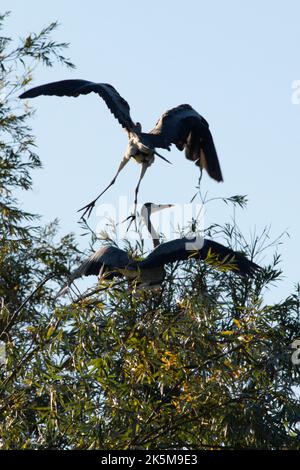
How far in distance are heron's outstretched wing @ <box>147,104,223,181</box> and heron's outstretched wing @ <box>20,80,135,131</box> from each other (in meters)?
0.51

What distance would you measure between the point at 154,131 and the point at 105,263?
1966 mm

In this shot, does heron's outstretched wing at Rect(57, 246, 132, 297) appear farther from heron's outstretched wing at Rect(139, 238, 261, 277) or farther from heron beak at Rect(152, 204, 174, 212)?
heron beak at Rect(152, 204, 174, 212)

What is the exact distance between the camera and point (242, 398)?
10.7 m

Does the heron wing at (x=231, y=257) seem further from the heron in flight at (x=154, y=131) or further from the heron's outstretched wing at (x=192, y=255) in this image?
the heron in flight at (x=154, y=131)

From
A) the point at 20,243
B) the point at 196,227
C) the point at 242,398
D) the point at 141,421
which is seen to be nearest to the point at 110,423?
the point at 141,421

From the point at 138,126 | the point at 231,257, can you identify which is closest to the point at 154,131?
the point at 138,126

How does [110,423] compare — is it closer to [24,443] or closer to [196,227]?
[24,443]

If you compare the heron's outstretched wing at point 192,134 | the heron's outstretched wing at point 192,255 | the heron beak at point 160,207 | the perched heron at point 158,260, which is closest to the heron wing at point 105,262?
the perched heron at point 158,260

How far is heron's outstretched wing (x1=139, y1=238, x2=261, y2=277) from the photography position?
436 inches

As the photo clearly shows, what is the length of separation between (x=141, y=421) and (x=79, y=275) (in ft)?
5.22

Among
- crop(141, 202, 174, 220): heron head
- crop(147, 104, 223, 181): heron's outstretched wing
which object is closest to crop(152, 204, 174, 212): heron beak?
crop(141, 202, 174, 220): heron head

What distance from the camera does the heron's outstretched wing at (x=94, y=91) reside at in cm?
1239

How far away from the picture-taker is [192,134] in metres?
13.9

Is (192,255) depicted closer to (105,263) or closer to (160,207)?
(105,263)
